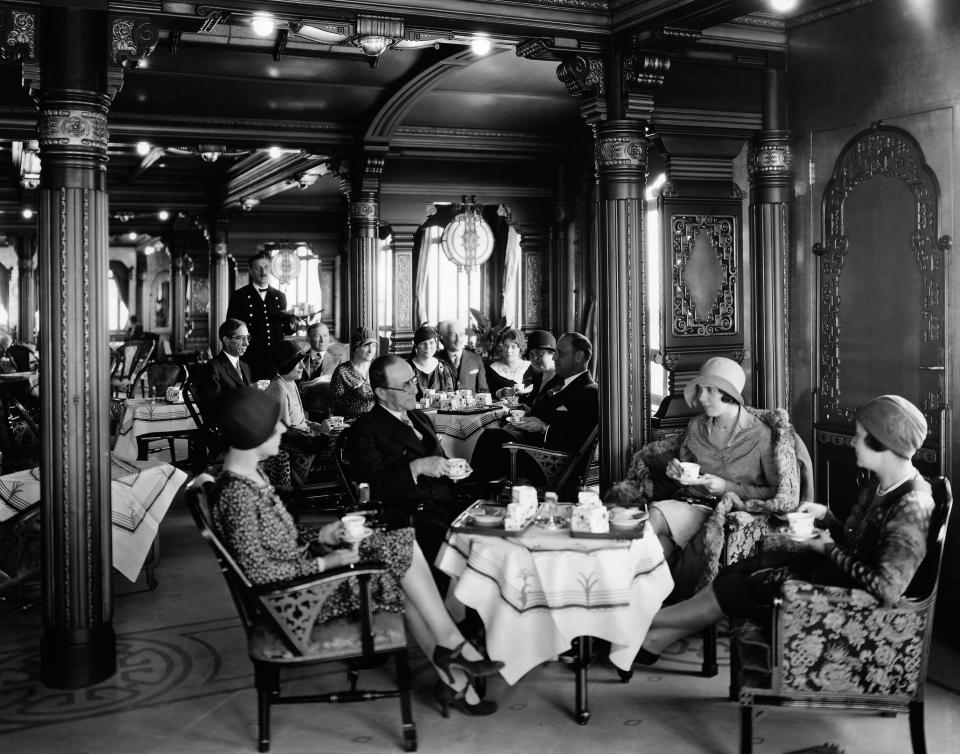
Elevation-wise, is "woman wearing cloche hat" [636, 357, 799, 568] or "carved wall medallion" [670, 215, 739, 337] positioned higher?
"carved wall medallion" [670, 215, 739, 337]

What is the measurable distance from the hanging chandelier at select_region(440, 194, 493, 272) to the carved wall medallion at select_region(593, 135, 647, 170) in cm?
645

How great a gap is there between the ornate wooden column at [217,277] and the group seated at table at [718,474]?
498 inches

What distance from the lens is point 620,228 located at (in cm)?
563

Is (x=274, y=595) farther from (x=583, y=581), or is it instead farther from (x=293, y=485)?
(x=293, y=485)

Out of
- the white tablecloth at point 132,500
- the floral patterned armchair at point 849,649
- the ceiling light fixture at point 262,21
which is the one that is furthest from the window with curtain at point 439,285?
the floral patterned armchair at point 849,649

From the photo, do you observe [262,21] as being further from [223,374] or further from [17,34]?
[223,374]

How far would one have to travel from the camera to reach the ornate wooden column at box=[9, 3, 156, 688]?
14.4 feet

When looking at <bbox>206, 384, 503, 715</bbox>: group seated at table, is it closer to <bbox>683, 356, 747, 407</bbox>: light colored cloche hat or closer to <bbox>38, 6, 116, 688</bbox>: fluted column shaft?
<bbox>38, 6, 116, 688</bbox>: fluted column shaft

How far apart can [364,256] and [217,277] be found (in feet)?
23.3

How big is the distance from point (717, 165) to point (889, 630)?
11.7 feet

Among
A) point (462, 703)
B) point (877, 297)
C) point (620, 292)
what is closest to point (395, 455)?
point (462, 703)

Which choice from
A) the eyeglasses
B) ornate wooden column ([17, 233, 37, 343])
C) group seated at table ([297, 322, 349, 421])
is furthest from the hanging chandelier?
ornate wooden column ([17, 233, 37, 343])

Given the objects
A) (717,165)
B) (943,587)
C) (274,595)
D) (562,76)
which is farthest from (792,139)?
(274,595)

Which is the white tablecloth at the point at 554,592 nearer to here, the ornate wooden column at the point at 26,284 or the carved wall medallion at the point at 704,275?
the carved wall medallion at the point at 704,275
